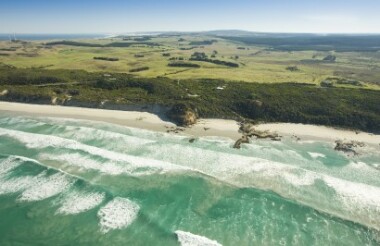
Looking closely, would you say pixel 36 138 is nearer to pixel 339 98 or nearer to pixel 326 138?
pixel 326 138

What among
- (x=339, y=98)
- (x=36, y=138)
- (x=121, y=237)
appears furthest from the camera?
(x=339, y=98)

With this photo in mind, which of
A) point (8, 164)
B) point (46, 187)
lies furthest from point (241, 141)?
point (8, 164)

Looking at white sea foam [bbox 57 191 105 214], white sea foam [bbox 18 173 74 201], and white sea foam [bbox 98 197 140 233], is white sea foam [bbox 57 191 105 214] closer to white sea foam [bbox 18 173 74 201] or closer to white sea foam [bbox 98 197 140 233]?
white sea foam [bbox 98 197 140 233]

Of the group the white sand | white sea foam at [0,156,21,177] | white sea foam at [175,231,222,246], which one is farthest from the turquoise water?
the white sand

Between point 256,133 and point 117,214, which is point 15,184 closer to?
point 117,214

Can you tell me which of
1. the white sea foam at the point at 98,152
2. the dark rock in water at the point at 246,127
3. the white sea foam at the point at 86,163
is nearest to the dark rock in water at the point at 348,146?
the dark rock in water at the point at 246,127

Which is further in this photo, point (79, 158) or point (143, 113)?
point (143, 113)

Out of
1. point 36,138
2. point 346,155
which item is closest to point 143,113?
point 36,138
